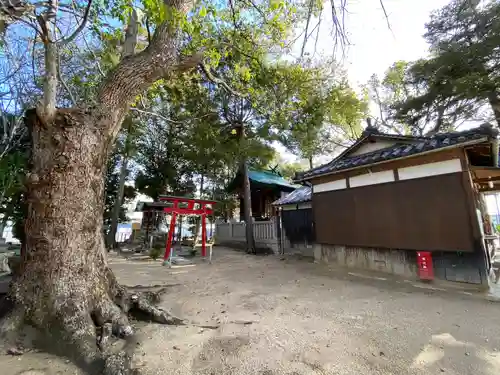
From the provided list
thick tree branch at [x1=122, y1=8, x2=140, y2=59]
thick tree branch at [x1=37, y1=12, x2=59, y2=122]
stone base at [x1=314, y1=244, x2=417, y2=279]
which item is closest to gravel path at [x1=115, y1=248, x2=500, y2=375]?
stone base at [x1=314, y1=244, x2=417, y2=279]

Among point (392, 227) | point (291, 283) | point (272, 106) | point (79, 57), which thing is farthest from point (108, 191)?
point (392, 227)

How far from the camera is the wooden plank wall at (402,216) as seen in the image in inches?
214

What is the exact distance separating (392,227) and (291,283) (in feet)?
9.80

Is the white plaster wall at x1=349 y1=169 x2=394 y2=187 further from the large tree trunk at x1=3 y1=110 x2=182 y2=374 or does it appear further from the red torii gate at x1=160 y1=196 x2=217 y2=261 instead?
the large tree trunk at x1=3 y1=110 x2=182 y2=374

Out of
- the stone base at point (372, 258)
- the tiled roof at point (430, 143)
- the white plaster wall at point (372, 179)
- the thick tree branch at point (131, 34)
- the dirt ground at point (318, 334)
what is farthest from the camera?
the white plaster wall at point (372, 179)

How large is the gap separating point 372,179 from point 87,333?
6.98 metres

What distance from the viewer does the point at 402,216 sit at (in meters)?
6.29

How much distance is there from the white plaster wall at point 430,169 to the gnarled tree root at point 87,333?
660 cm

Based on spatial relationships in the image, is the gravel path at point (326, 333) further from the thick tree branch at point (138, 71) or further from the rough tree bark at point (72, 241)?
the thick tree branch at point (138, 71)

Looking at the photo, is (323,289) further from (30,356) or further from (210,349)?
(30,356)

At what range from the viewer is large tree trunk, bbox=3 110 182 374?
2.77 metres

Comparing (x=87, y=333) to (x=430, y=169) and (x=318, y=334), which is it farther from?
(x=430, y=169)

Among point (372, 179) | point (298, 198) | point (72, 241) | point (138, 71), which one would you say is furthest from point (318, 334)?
point (298, 198)

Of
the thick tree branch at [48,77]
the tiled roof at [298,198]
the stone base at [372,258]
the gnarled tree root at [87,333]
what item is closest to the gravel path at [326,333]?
the gnarled tree root at [87,333]
